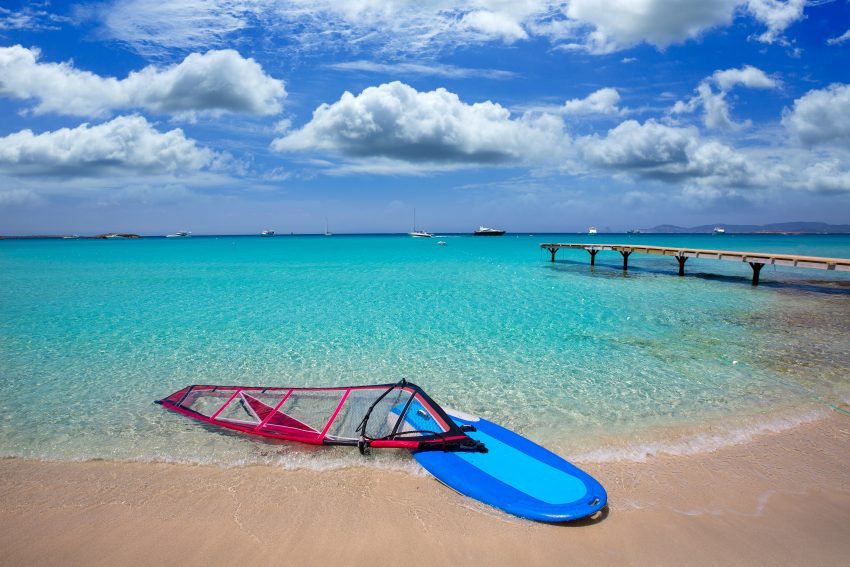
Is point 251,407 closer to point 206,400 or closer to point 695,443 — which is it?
point 206,400

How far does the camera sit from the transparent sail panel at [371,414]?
692 centimetres

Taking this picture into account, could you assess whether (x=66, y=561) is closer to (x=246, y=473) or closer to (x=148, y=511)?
(x=148, y=511)

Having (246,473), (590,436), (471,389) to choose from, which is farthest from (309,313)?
(590,436)

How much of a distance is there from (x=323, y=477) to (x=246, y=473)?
3.78ft

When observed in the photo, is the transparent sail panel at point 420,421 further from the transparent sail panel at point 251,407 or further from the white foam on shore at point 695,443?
the transparent sail panel at point 251,407

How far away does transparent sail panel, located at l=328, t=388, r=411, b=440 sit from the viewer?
6922 millimetres

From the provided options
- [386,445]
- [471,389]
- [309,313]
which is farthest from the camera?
[309,313]

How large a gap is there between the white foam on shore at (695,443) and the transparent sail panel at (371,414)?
2.93 m

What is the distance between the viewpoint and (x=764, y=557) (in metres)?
4.52

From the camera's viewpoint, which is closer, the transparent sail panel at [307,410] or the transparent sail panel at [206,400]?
the transparent sail panel at [307,410]

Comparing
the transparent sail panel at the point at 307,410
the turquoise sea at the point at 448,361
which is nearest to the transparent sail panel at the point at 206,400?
the turquoise sea at the point at 448,361

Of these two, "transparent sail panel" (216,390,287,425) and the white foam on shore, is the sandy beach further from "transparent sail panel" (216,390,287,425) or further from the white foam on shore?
"transparent sail panel" (216,390,287,425)

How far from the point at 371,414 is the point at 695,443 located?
17.8 ft

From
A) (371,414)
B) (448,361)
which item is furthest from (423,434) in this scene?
(448,361)
